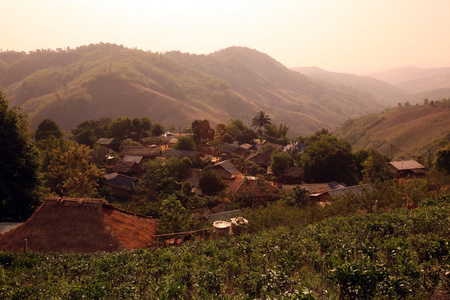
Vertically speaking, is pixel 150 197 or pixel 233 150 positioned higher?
pixel 233 150

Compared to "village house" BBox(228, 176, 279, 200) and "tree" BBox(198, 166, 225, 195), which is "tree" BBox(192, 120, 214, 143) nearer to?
"tree" BBox(198, 166, 225, 195)

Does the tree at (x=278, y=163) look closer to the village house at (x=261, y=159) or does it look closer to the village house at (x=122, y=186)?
the village house at (x=261, y=159)

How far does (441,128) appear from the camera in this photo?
307 feet

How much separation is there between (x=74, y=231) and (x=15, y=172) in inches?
348

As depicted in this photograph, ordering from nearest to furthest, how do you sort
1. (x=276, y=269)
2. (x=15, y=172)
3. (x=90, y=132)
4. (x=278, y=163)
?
1. (x=276, y=269)
2. (x=15, y=172)
3. (x=278, y=163)
4. (x=90, y=132)

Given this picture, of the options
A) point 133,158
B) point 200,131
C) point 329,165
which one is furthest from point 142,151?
point 329,165

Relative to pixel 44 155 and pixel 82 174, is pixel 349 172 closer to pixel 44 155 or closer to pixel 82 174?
pixel 82 174

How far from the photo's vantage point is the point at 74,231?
47.3 ft

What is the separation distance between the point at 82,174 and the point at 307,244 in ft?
72.9

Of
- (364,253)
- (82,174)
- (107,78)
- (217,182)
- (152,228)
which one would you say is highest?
(107,78)

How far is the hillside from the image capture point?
9000cm

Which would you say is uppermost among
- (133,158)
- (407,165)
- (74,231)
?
(74,231)

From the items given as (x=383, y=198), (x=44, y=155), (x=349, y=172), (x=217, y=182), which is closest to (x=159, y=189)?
(x=217, y=182)

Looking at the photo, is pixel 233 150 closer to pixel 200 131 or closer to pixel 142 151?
pixel 200 131
